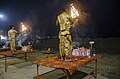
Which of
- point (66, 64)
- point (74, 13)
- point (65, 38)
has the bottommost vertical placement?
point (66, 64)

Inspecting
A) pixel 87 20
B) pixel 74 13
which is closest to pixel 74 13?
pixel 74 13

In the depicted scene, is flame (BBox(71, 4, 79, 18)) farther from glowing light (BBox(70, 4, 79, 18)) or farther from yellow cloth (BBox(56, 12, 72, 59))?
yellow cloth (BBox(56, 12, 72, 59))

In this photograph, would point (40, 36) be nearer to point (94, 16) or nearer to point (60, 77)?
point (94, 16)

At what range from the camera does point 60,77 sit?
6.26 m

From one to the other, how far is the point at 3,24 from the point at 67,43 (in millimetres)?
24920

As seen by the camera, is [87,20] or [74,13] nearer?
[74,13]

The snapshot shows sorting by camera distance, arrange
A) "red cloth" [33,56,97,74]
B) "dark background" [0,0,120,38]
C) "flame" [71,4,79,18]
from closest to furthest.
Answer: "red cloth" [33,56,97,74] < "flame" [71,4,79,18] < "dark background" [0,0,120,38]

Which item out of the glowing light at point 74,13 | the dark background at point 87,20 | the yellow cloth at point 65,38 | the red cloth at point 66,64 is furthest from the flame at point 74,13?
the dark background at point 87,20

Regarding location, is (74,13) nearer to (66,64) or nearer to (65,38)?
(65,38)

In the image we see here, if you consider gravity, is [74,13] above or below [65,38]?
above

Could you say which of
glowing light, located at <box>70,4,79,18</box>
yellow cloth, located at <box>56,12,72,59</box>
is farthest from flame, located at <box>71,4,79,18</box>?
yellow cloth, located at <box>56,12,72,59</box>

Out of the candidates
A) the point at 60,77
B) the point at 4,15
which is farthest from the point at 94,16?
the point at 60,77

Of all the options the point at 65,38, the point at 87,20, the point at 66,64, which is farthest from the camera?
the point at 87,20

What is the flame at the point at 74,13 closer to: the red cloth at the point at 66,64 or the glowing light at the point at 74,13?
the glowing light at the point at 74,13
